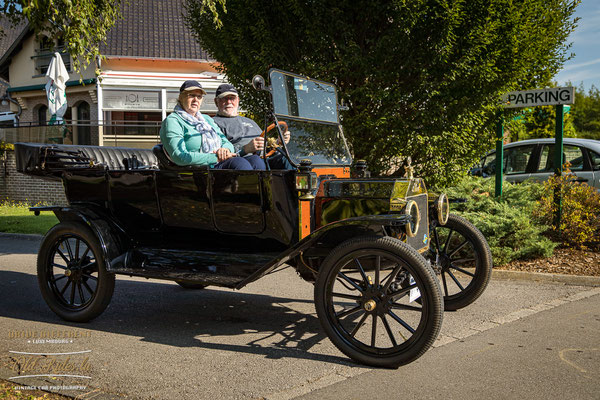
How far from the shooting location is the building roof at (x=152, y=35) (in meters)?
19.2

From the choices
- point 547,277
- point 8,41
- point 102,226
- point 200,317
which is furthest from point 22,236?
point 8,41

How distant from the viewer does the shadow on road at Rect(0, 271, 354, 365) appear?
3.81m

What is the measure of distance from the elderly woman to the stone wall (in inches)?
461

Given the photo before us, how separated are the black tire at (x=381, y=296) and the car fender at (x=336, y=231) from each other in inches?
4.6

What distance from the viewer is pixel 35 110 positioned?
75.5 feet

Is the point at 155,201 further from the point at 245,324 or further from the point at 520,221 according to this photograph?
the point at 520,221

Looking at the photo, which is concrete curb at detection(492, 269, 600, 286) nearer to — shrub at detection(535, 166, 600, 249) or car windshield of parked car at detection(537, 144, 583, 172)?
shrub at detection(535, 166, 600, 249)

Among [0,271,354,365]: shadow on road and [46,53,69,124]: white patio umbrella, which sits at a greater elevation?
[46,53,69,124]: white patio umbrella

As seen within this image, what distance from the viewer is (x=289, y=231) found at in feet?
12.6

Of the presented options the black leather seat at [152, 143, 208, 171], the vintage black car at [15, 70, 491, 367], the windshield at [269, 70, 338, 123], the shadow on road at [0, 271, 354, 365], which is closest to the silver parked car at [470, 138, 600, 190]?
the windshield at [269, 70, 338, 123]

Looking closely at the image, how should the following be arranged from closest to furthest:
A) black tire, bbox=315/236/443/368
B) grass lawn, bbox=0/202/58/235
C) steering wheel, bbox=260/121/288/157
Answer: black tire, bbox=315/236/443/368 < steering wheel, bbox=260/121/288/157 < grass lawn, bbox=0/202/58/235

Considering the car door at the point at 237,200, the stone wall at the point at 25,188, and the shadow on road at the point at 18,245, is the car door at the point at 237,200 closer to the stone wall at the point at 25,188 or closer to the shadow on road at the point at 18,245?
the shadow on road at the point at 18,245

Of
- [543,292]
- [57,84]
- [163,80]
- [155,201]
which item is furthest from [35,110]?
[543,292]

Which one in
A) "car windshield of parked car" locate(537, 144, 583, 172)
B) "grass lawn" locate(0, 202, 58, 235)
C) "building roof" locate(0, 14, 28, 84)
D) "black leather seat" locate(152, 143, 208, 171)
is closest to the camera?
"black leather seat" locate(152, 143, 208, 171)
